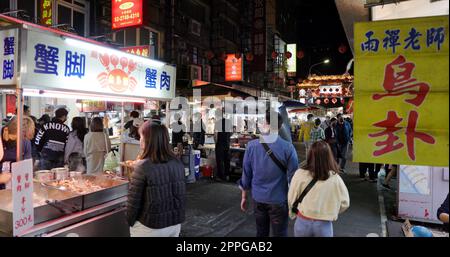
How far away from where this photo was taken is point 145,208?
325cm

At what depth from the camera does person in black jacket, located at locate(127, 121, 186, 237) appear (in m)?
3.22

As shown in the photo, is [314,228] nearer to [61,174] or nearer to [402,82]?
[402,82]

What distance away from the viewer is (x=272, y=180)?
4098mm

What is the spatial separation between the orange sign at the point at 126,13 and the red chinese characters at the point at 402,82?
10.7 meters

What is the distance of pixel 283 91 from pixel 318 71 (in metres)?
10.3

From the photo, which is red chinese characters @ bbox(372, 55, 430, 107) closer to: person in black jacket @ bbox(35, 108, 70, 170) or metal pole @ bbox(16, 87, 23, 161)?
metal pole @ bbox(16, 87, 23, 161)

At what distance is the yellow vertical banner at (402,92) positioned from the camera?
7.02 feet

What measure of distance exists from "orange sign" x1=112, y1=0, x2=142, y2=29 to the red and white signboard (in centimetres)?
938

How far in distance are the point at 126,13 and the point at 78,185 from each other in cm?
922

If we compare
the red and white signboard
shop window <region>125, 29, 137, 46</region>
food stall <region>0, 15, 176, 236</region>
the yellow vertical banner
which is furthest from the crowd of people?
shop window <region>125, 29, 137, 46</region>

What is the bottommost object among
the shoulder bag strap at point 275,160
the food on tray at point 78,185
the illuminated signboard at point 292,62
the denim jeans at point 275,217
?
the denim jeans at point 275,217

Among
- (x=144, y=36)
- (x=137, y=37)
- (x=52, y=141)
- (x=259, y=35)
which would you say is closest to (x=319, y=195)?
(x=52, y=141)

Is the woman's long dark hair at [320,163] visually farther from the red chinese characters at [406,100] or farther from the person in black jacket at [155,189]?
the person in black jacket at [155,189]

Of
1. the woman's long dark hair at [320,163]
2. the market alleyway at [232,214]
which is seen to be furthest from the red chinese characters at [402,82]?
the market alleyway at [232,214]
